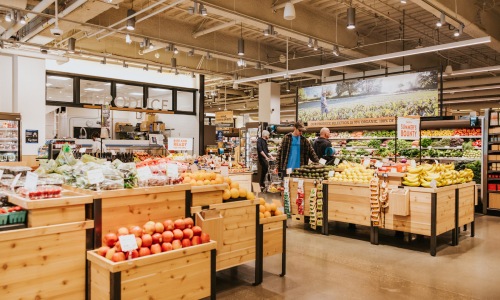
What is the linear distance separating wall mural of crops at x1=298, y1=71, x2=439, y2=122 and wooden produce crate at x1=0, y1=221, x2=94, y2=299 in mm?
10126

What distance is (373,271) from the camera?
473cm

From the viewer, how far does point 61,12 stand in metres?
8.33

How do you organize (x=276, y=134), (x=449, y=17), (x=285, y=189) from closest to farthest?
(x=285, y=189)
(x=449, y=17)
(x=276, y=134)

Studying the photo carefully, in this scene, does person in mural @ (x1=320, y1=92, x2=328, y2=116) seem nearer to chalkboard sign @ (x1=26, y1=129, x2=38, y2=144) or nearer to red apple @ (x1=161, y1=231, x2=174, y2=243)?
chalkboard sign @ (x1=26, y1=129, x2=38, y2=144)

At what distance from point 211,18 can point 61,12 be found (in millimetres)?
3893

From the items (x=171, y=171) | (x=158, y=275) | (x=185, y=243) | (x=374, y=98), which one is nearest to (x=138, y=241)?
(x=158, y=275)

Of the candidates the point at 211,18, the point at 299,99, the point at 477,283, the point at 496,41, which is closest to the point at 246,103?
the point at 299,99

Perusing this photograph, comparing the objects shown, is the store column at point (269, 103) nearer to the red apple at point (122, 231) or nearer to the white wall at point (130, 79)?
the white wall at point (130, 79)

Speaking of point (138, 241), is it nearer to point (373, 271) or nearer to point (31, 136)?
point (373, 271)

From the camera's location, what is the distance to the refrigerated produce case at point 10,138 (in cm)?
956

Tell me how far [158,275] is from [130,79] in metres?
11.1

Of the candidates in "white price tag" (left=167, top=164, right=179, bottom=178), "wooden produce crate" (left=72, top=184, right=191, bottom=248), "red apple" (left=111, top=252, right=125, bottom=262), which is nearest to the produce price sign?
"white price tag" (left=167, top=164, right=179, bottom=178)

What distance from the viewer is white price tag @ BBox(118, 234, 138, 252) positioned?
3.01 meters

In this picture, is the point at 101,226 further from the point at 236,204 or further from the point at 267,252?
the point at 267,252
